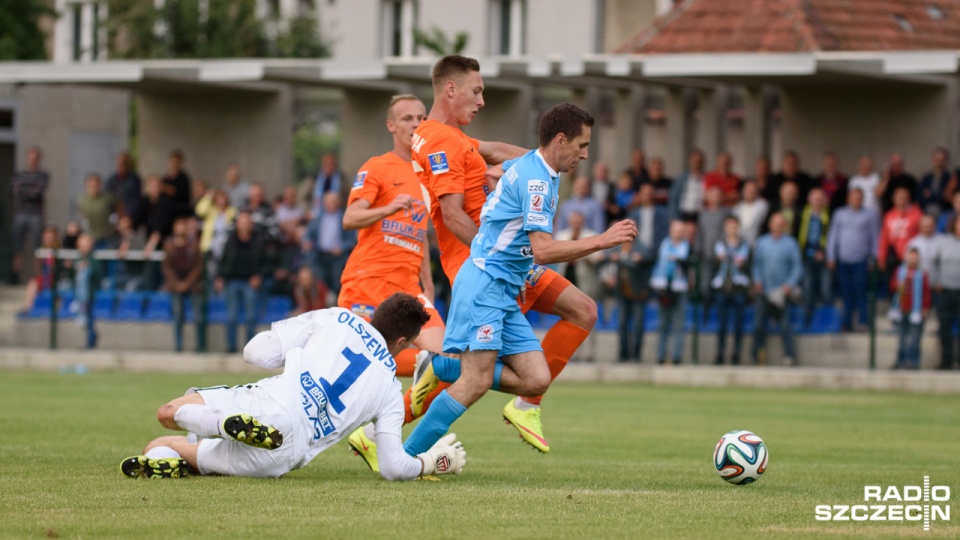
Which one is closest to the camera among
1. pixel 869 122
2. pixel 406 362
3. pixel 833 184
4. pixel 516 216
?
pixel 516 216

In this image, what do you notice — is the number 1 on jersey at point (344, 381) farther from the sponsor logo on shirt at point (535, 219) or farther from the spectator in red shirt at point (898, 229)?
the spectator in red shirt at point (898, 229)

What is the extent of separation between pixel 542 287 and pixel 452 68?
1481 millimetres

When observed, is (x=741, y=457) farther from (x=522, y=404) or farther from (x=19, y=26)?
(x=19, y=26)

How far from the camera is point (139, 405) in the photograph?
15.6 metres

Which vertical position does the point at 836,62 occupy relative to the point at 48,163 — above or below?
above

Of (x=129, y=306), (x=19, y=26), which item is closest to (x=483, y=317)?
(x=129, y=306)

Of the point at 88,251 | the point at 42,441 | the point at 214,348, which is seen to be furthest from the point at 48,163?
the point at 42,441

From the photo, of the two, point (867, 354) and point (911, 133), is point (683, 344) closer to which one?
point (867, 354)

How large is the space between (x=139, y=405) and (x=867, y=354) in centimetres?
988

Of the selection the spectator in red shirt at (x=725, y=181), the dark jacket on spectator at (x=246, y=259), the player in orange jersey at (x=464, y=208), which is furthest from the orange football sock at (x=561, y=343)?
the dark jacket on spectator at (x=246, y=259)

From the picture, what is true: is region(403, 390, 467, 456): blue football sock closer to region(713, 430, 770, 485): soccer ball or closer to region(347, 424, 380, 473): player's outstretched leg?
region(347, 424, 380, 473): player's outstretched leg

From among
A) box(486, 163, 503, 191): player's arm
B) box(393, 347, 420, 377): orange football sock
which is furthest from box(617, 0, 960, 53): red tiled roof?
box(486, 163, 503, 191): player's arm

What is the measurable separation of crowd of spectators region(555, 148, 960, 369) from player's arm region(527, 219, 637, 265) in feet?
40.1

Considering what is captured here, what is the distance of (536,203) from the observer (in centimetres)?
840
